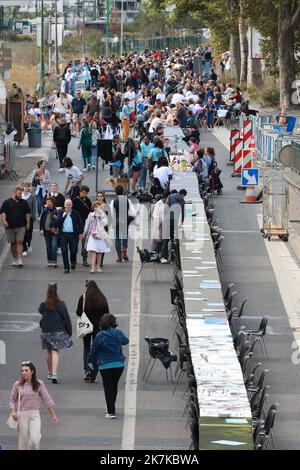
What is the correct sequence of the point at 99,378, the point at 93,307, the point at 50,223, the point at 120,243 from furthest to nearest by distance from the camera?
1. the point at 120,243
2. the point at 50,223
3. the point at 99,378
4. the point at 93,307

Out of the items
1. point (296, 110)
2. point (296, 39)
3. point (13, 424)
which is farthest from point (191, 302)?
point (296, 39)

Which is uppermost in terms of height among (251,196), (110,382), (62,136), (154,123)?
(154,123)

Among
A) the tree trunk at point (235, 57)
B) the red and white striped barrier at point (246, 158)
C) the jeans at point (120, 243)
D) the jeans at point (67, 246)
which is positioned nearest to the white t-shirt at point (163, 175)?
the red and white striped barrier at point (246, 158)

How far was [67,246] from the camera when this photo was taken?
28.1 metres

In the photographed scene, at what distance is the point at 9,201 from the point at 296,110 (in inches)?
1432

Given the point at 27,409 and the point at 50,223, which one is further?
the point at 50,223

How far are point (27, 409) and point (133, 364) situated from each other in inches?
195

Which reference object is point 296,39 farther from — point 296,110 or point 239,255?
point 239,255

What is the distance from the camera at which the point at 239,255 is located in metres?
30.2

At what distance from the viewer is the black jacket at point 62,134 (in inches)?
1567

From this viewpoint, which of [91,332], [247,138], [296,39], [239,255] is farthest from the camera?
[296,39]

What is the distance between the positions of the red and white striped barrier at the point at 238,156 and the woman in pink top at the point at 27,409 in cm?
2187

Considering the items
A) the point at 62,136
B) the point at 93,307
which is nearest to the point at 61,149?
the point at 62,136

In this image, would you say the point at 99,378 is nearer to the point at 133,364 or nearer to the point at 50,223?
the point at 133,364
